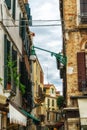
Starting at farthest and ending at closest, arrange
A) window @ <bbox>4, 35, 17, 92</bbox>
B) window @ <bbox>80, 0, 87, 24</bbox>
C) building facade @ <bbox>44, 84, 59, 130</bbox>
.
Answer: building facade @ <bbox>44, 84, 59, 130</bbox> < window @ <bbox>80, 0, 87, 24</bbox> < window @ <bbox>4, 35, 17, 92</bbox>

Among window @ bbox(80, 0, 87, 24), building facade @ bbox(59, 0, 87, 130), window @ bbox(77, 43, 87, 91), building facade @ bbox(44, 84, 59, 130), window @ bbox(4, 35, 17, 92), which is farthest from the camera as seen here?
building facade @ bbox(44, 84, 59, 130)

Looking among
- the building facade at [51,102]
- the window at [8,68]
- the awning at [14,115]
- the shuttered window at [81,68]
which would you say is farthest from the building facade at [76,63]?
the building facade at [51,102]

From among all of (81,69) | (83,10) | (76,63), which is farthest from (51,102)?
(81,69)

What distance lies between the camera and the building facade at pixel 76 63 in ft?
61.8

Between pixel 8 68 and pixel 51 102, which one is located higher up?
pixel 8 68

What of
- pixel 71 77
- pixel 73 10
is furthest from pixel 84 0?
pixel 71 77

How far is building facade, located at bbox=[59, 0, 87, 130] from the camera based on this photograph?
1885 cm

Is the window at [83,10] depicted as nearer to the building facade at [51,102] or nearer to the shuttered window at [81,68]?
the shuttered window at [81,68]

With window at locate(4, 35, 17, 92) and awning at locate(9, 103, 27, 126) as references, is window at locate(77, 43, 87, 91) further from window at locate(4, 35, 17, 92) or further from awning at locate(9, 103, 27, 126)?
awning at locate(9, 103, 27, 126)

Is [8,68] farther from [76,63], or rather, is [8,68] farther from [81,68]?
[81,68]

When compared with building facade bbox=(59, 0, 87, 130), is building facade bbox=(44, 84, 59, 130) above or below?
below

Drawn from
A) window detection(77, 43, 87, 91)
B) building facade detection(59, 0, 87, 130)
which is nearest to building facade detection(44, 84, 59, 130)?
building facade detection(59, 0, 87, 130)

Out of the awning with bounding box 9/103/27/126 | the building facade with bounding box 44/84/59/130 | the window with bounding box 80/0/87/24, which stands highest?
the window with bounding box 80/0/87/24

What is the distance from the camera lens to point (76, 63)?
64.0ft
